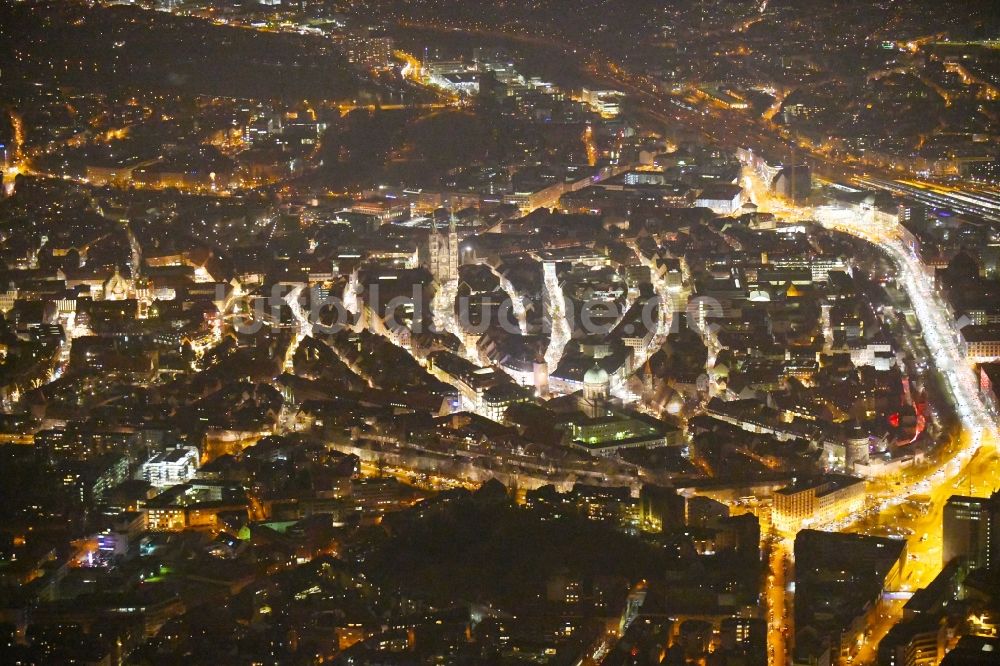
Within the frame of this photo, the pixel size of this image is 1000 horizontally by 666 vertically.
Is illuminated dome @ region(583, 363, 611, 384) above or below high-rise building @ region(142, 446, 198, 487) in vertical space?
above

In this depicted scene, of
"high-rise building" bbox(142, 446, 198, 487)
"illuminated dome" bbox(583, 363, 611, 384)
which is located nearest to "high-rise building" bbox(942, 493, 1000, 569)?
"illuminated dome" bbox(583, 363, 611, 384)

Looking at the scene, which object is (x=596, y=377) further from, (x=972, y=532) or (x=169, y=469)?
(x=972, y=532)

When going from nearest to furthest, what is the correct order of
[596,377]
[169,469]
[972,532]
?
1. [972,532]
2. [169,469]
3. [596,377]

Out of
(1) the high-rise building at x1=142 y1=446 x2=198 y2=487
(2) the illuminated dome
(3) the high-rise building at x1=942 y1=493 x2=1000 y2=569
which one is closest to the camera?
(3) the high-rise building at x1=942 y1=493 x2=1000 y2=569

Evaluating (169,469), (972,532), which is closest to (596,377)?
(169,469)

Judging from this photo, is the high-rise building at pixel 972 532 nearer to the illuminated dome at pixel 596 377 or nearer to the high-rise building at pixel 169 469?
the illuminated dome at pixel 596 377

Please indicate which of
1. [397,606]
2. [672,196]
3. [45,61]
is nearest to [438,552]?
[397,606]

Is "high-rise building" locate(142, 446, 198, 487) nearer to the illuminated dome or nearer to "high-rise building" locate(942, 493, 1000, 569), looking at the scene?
the illuminated dome

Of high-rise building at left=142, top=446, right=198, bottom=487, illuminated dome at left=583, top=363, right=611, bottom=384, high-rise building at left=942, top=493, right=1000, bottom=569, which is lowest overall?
high-rise building at left=142, top=446, right=198, bottom=487

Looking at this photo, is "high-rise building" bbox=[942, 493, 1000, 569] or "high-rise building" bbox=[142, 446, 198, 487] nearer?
"high-rise building" bbox=[942, 493, 1000, 569]
